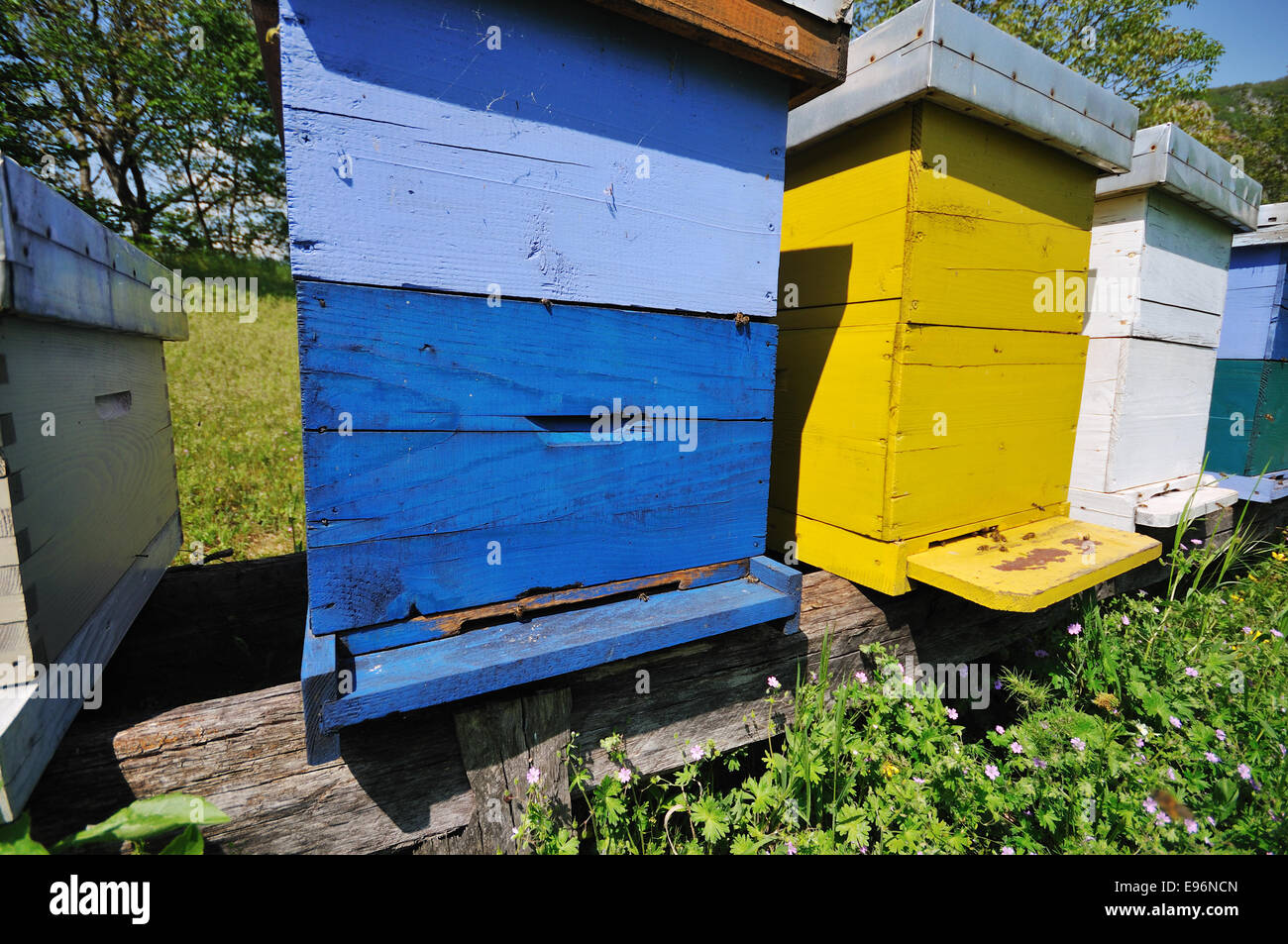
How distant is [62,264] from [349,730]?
1.09 meters

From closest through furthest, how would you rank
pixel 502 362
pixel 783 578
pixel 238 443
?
1. pixel 502 362
2. pixel 783 578
3. pixel 238 443

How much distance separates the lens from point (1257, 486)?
3.28m

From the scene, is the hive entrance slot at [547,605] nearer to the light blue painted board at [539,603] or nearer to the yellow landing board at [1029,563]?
the light blue painted board at [539,603]

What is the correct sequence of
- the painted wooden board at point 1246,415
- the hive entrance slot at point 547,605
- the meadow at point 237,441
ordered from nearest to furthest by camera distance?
the hive entrance slot at point 547,605 < the meadow at point 237,441 < the painted wooden board at point 1246,415

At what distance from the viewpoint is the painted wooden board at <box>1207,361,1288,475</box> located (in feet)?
11.8

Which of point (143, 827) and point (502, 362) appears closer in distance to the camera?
point (143, 827)

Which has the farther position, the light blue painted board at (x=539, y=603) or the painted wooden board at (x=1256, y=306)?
the painted wooden board at (x=1256, y=306)

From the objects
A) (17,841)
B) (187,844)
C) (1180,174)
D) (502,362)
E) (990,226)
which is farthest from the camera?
(1180,174)

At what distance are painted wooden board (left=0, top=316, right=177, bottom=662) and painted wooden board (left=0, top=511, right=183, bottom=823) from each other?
0.11 ft

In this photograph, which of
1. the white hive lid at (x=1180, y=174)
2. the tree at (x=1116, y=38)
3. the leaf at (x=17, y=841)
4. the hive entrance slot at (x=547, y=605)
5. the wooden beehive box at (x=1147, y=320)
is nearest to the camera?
the leaf at (x=17, y=841)

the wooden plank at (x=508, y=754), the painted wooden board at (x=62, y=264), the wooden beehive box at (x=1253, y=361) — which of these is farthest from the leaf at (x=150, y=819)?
the wooden beehive box at (x=1253, y=361)

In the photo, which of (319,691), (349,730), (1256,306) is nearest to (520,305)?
(319,691)

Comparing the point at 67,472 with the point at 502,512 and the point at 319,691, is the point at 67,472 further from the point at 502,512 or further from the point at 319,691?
the point at 502,512

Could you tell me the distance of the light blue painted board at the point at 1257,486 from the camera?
10.7 feet
